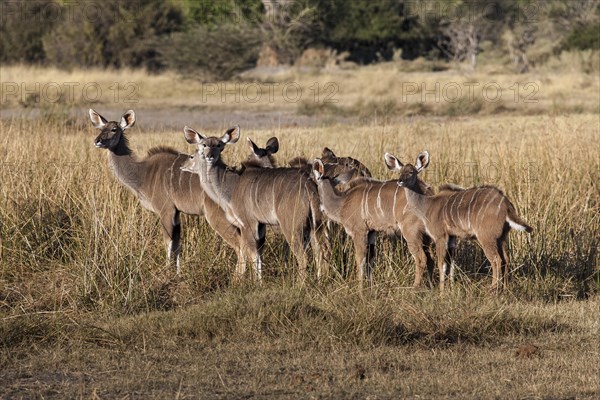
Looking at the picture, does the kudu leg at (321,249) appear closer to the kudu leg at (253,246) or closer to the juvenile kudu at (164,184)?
the kudu leg at (253,246)

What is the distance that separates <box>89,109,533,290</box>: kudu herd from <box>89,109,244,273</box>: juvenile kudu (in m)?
0.01

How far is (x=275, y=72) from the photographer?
1435 inches

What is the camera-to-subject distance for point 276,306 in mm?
7391

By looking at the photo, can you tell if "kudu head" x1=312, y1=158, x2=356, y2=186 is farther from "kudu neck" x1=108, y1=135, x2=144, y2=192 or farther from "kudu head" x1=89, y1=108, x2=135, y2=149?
"kudu head" x1=89, y1=108, x2=135, y2=149

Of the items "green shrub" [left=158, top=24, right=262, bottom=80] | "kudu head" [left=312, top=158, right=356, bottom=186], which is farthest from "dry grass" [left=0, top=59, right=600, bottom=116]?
"kudu head" [left=312, top=158, right=356, bottom=186]

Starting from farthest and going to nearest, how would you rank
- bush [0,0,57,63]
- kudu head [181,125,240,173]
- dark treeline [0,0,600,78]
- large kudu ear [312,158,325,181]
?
1. bush [0,0,57,63]
2. dark treeline [0,0,600,78]
3. kudu head [181,125,240,173]
4. large kudu ear [312,158,325,181]

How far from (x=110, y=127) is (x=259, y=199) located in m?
1.94

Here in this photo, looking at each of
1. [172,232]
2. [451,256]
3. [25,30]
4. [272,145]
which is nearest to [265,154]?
[272,145]

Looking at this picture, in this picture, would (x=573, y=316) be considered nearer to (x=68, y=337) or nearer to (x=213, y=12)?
(x=68, y=337)

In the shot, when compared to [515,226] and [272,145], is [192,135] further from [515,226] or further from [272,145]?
[515,226]

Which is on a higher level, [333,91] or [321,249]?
[333,91]

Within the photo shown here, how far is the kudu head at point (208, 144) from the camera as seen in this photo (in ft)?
28.9

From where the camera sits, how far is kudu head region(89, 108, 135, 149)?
9641 mm

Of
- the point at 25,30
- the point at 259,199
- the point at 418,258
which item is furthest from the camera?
the point at 25,30
